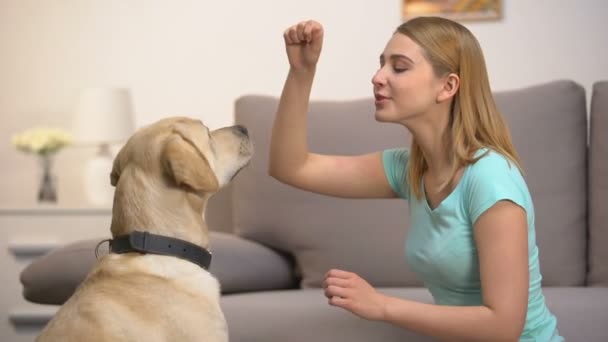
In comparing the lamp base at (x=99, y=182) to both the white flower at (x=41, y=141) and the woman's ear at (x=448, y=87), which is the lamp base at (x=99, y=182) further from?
the woman's ear at (x=448, y=87)

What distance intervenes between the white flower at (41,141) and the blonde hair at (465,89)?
219cm

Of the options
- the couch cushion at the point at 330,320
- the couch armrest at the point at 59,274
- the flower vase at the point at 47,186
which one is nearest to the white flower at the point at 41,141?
the flower vase at the point at 47,186

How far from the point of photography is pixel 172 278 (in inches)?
57.7

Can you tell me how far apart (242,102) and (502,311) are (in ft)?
4.92

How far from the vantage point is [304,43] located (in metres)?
1.76

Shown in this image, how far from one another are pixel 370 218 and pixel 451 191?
0.86m

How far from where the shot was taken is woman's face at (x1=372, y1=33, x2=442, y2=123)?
164 centimetres

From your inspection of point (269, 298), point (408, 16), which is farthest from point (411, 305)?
point (408, 16)

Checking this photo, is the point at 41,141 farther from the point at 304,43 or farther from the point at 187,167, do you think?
the point at 187,167

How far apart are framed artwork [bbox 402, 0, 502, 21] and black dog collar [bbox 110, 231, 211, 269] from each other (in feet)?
7.09

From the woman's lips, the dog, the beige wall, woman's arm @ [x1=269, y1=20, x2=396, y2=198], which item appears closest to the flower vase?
the beige wall

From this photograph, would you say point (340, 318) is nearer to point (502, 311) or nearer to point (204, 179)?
point (502, 311)

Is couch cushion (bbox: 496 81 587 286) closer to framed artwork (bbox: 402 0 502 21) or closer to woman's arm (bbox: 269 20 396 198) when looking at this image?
woman's arm (bbox: 269 20 396 198)

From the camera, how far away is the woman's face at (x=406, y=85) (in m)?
1.64
